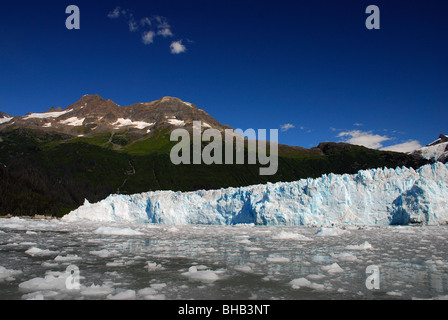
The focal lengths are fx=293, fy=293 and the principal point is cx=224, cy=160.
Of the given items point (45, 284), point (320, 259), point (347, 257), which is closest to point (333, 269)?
point (320, 259)

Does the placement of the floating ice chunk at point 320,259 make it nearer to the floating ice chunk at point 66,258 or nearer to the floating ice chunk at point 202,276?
the floating ice chunk at point 202,276

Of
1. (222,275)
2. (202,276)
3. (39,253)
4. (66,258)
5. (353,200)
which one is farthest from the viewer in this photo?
(353,200)

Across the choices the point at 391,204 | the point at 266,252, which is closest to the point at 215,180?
the point at 391,204

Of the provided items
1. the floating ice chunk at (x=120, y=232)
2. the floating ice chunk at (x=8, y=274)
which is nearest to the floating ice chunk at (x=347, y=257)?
the floating ice chunk at (x=8, y=274)

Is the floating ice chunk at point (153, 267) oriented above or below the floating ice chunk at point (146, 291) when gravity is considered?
below

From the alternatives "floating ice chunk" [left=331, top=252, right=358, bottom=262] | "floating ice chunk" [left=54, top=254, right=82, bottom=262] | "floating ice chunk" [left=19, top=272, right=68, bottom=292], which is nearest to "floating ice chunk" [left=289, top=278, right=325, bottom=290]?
"floating ice chunk" [left=331, top=252, right=358, bottom=262]

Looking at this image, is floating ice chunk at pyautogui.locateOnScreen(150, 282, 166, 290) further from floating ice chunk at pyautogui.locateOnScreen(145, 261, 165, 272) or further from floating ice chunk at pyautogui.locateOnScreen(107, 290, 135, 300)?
floating ice chunk at pyautogui.locateOnScreen(145, 261, 165, 272)

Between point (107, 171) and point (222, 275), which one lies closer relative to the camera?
point (222, 275)

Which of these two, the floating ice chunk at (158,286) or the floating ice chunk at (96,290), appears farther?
the floating ice chunk at (158,286)

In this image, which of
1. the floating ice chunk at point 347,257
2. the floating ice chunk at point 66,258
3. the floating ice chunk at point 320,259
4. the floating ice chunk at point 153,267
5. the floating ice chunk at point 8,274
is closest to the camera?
the floating ice chunk at point 8,274

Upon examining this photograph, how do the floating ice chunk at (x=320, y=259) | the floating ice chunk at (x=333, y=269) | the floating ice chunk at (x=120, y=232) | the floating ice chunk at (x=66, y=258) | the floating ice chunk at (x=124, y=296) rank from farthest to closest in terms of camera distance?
the floating ice chunk at (x=120, y=232)
the floating ice chunk at (x=320, y=259)
the floating ice chunk at (x=66, y=258)
the floating ice chunk at (x=333, y=269)
the floating ice chunk at (x=124, y=296)

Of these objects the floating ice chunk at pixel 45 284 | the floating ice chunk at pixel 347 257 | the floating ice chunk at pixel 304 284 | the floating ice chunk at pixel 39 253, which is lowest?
the floating ice chunk at pixel 39 253

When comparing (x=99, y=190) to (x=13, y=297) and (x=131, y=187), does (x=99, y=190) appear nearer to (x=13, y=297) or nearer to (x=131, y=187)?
(x=131, y=187)

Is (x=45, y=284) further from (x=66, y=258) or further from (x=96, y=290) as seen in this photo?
(x=66, y=258)
